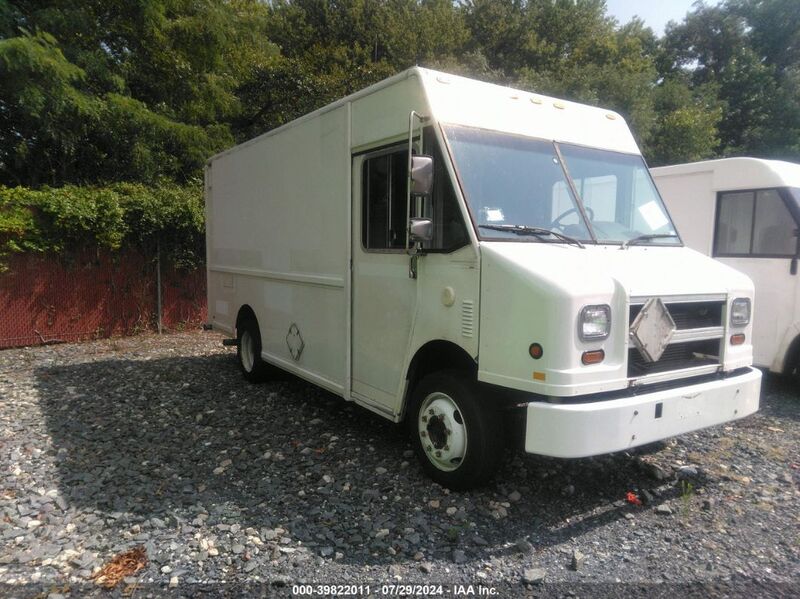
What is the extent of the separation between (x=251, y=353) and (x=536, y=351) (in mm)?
4684

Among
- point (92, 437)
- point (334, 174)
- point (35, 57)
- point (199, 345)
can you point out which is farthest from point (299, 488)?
point (35, 57)

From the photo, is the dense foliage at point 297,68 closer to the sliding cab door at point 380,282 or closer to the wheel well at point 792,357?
the sliding cab door at point 380,282

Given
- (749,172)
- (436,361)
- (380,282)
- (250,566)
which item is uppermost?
(749,172)

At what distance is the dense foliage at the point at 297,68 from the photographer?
10531 millimetres

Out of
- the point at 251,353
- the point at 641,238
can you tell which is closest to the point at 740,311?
the point at 641,238

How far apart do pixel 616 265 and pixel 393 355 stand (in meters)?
1.76

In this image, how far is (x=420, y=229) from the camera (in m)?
3.74

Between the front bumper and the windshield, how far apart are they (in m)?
1.19

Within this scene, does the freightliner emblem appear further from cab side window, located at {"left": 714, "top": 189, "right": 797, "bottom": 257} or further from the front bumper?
cab side window, located at {"left": 714, "top": 189, "right": 797, "bottom": 257}

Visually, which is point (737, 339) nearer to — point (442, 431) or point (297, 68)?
point (442, 431)

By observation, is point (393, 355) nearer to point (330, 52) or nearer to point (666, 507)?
point (666, 507)

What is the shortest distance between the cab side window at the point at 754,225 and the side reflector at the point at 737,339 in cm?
318

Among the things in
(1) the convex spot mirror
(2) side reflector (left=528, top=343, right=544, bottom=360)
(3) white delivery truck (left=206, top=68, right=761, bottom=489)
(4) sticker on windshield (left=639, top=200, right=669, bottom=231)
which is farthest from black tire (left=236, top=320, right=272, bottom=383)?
(4) sticker on windshield (left=639, top=200, right=669, bottom=231)

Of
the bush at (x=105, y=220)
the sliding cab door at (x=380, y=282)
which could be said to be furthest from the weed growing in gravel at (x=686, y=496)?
the bush at (x=105, y=220)
